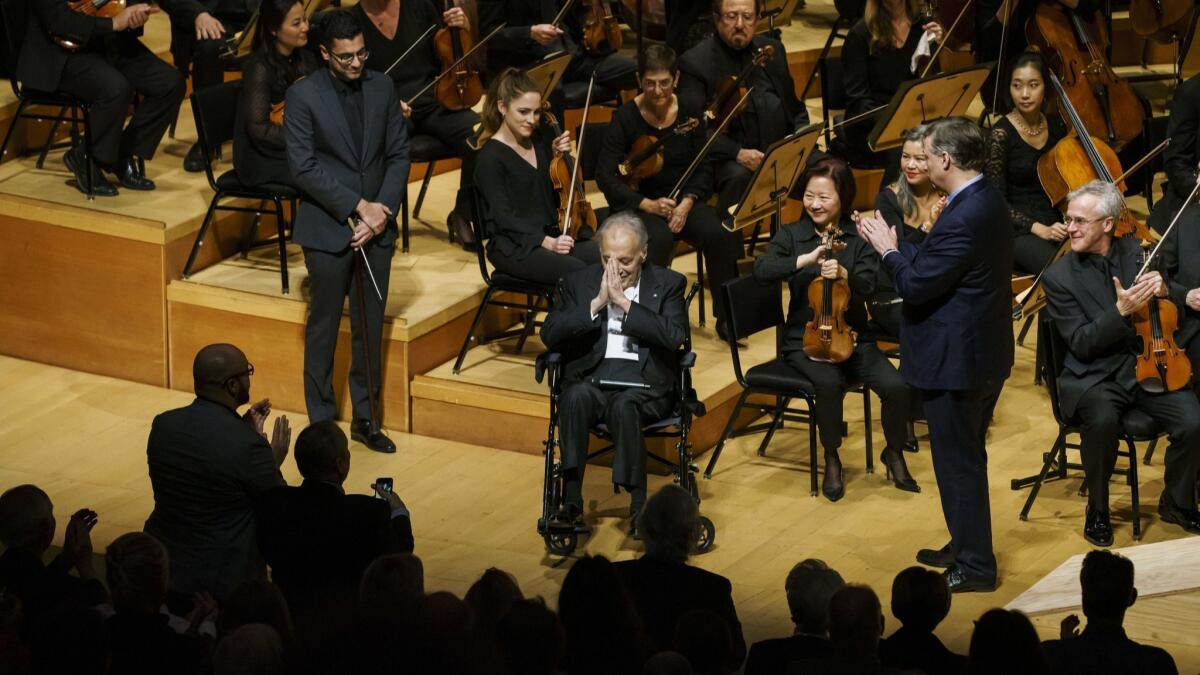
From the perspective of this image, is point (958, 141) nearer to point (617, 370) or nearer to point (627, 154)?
point (617, 370)

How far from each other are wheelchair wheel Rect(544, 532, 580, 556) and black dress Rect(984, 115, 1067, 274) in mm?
2475

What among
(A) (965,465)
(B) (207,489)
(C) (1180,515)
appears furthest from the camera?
(C) (1180,515)

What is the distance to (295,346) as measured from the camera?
7098mm

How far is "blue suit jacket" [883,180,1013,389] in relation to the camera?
521cm

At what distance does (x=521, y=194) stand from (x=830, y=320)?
4.28 ft

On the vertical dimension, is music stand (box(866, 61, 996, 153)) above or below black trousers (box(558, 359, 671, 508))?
above

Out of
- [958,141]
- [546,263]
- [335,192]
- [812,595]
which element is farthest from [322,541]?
[546,263]

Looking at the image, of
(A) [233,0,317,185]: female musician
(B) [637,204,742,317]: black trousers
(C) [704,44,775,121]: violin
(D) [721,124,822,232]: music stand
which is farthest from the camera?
(C) [704,44,775,121]: violin

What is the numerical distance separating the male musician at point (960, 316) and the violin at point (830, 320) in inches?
34.6

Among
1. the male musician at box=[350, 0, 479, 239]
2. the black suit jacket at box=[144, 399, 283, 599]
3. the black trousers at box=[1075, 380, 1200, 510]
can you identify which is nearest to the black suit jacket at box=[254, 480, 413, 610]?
the black suit jacket at box=[144, 399, 283, 599]

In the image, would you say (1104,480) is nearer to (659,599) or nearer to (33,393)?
(659,599)

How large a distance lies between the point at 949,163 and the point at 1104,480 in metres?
1.38

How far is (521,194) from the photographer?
6848 mm

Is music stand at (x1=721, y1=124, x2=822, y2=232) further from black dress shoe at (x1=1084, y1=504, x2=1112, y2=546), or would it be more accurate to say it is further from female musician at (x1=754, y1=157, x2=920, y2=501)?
black dress shoe at (x1=1084, y1=504, x2=1112, y2=546)
